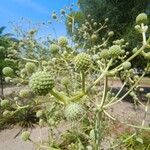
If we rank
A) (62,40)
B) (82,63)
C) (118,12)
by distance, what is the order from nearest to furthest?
(82,63) → (62,40) → (118,12)

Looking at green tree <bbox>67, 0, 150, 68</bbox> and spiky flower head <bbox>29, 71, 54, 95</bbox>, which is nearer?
spiky flower head <bbox>29, 71, 54, 95</bbox>

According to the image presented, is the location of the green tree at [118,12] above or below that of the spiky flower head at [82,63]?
above

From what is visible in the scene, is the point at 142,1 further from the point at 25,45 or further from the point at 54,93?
the point at 54,93

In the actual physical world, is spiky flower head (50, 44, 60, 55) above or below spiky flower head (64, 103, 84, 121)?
above

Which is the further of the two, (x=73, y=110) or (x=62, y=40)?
(x=62, y=40)

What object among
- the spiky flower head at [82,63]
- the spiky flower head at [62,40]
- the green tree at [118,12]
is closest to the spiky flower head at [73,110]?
the spiky flower head at [82,63]

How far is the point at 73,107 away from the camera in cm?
191

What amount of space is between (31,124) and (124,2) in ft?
32.0

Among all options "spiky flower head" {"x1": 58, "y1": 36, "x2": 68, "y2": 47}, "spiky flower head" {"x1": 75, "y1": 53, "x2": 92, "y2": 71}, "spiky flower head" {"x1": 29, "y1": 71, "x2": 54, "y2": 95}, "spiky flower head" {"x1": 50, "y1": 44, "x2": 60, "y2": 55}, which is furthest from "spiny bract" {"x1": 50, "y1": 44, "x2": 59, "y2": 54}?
"spiky flower head" {"x1": 29, "y1": 71, "x2": 54, "y2": 95}

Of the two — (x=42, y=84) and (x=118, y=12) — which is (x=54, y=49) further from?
(x=118, y=12)

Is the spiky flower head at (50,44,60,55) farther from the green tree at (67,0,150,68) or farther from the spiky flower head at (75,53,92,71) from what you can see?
the green tree at (67,0,150,68)

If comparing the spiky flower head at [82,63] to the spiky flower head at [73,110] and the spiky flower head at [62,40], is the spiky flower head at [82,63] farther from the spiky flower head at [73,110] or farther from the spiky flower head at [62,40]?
the spiky flower head at [62,40]

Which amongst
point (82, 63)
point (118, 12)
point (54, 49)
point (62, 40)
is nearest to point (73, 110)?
point (82, 63)

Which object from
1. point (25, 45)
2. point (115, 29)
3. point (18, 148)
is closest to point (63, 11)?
point (25, 45)
